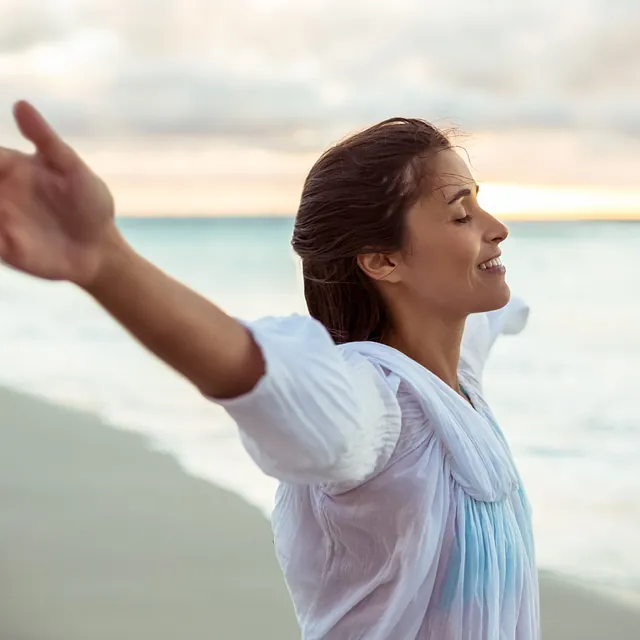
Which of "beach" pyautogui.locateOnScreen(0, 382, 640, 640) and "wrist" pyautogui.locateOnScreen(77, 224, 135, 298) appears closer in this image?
"wrist" pyautogui.locateOnScreen(77, 224, 135, 298)

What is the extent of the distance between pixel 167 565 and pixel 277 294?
4244mm

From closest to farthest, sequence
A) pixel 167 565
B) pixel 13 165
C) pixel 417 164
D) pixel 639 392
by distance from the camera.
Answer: pixel 13 165 → pixel 417 164 → pixel 167 565 → pixel 639 392

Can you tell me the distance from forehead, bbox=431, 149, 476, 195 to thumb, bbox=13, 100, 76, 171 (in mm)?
500

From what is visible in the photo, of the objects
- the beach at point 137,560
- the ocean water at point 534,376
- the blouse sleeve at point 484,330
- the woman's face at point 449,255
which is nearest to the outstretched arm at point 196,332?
the woman's face at point 449,255

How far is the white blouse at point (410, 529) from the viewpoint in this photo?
2.77ft

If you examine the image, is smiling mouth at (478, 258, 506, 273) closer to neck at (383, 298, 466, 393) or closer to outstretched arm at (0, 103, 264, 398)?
neck at (383, 298, 466, 393)

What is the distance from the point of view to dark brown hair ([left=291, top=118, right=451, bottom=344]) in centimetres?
98

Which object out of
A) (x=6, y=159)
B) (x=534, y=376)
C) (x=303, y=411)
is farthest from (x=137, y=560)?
(x=534, y=376)

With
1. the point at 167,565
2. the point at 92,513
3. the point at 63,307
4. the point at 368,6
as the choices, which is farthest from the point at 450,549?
the point at 368,6

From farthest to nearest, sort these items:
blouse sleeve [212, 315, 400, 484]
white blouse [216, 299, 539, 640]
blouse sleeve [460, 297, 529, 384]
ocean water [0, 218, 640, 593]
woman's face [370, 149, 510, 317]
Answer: ocean water [0, 218, 640, 593] < blouse sleeve [460, 297, 529, 384] < woman's face [370, 149, 510, 317] < white blouse [216, 299, 539, 640] < blouse sleeve [212, 315, 400, 484]

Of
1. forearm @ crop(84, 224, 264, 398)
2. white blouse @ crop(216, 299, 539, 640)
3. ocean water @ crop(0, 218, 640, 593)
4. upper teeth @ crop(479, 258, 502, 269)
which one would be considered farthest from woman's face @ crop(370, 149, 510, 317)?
ocean water @ crop(0, 218, 640, 593)

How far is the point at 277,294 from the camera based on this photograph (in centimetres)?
691

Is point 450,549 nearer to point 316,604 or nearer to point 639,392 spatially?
point 316,604

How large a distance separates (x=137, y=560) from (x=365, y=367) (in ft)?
7.10
